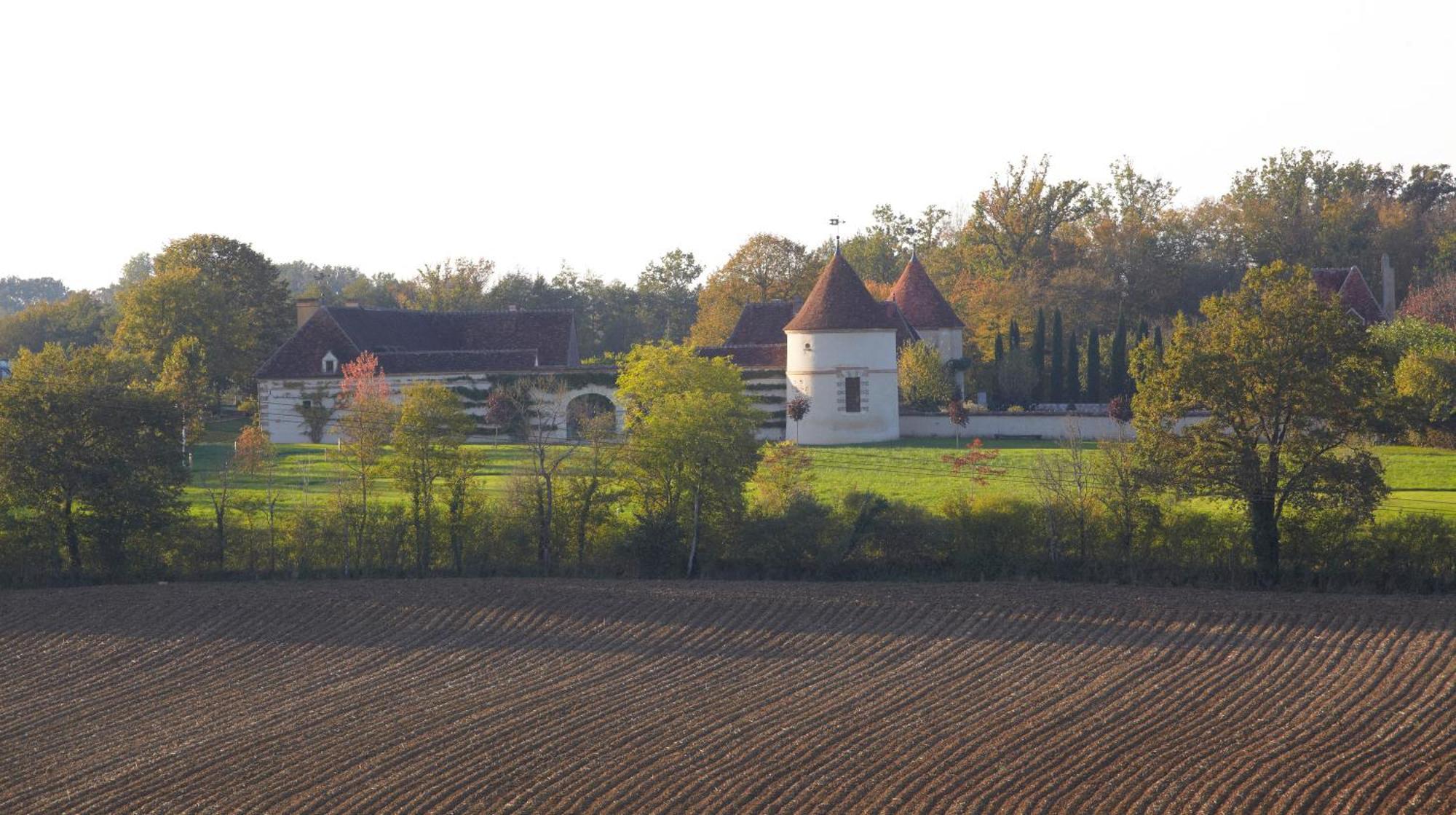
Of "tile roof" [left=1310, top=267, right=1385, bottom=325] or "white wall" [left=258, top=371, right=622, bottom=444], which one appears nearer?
"white wall" [left=258, top=371, right=622, bottom=444]

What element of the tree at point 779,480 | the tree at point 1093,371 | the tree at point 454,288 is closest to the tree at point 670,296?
the tree at point 454,288

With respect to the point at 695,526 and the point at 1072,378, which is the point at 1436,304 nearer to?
the point at 1072,378

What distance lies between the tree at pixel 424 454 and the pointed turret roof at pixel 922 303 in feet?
98.9

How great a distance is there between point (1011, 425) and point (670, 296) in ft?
165

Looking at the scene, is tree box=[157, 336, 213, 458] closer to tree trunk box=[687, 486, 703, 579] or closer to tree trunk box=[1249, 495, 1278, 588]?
tree trunk box=[687, 486, 703, 579]

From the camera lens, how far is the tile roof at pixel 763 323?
193 ft

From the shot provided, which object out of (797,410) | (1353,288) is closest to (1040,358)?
(797,410)

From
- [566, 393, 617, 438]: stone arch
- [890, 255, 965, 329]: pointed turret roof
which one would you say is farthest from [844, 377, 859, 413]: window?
[890, 255, 965, 329]: pointed turret roof

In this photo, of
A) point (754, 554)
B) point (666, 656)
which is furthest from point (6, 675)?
point (754, 554)

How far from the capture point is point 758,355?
5225 centimetres

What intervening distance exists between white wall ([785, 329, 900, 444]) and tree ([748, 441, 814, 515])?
12213 mm

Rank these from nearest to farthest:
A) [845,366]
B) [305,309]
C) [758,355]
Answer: [845,366]
[758,355]
[305,309]

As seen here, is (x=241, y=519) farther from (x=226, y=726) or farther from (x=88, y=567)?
(x=226, y=726)

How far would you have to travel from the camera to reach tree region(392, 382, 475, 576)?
1300 inches
